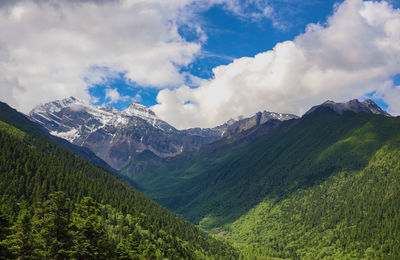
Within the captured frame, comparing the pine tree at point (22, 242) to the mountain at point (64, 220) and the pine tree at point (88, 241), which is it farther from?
the pine tree at point (88, 241)

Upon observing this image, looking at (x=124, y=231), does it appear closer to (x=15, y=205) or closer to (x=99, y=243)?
(x=15, y=205)

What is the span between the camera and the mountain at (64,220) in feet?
194

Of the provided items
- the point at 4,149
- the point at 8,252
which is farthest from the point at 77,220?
the point at 4,149

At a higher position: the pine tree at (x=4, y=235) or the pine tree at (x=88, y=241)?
the pine tree at (x=88, y=241)

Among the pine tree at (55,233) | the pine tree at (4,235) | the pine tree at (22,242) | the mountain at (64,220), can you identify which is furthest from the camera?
the pine tree at (55,233)

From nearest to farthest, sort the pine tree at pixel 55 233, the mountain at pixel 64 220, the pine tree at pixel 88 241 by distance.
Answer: the mountain at pixel 64 220, the pine tree at pixel 88 241, the pine tree at pixel 55 233

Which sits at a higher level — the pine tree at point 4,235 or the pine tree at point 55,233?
the pine tree at point 55,233

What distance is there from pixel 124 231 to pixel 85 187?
51135 millimetres

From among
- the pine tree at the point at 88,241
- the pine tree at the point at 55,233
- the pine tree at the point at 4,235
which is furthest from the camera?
the pine tree at the point at 55,233

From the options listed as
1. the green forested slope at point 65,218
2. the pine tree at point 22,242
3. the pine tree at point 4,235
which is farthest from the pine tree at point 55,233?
the pine tree at point 4,235

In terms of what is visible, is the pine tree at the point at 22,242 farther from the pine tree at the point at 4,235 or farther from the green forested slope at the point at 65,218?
the pine tree at the point at 4,235

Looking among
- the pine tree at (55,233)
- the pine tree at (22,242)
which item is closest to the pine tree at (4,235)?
the pine tree at (22,242)

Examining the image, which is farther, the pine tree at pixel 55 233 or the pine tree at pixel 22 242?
the pine tree at pixel 55 233

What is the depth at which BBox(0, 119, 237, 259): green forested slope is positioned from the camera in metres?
59.2
